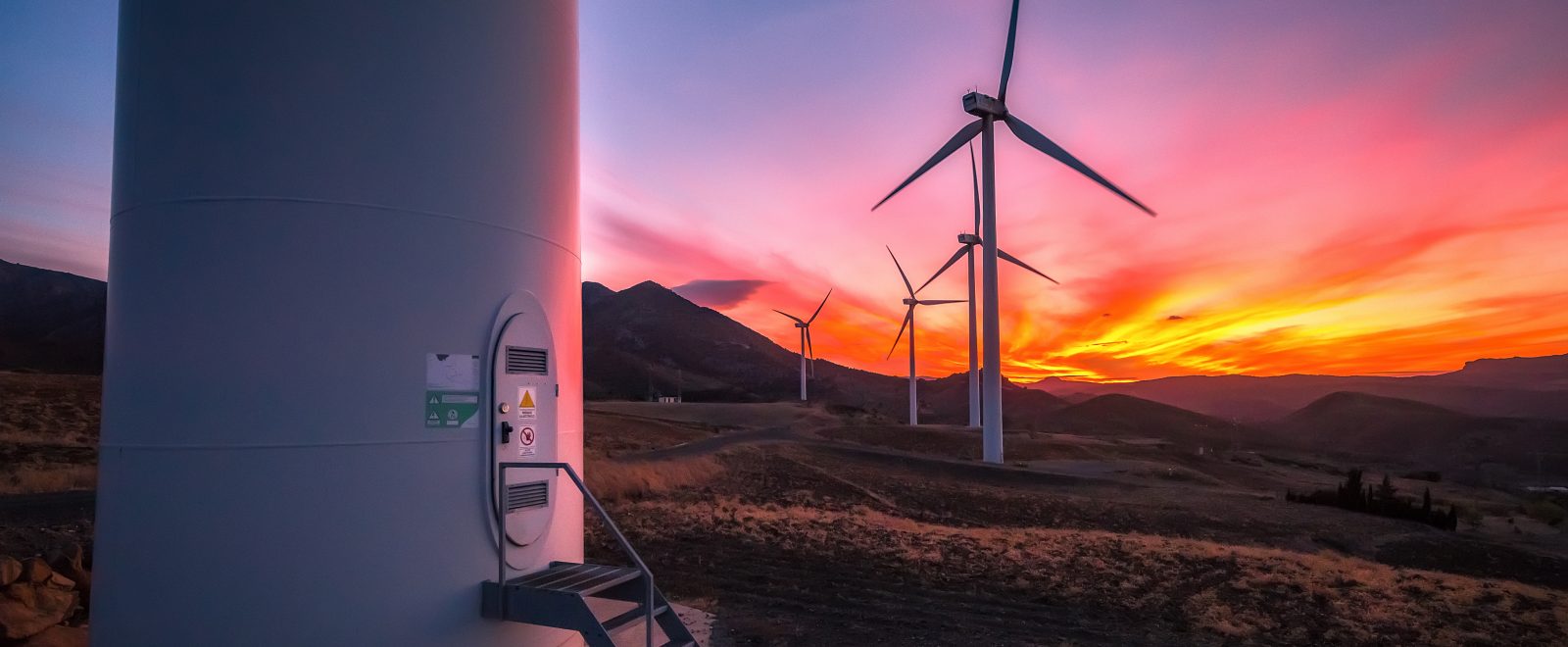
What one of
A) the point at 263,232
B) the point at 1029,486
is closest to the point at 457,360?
the point at 263,232

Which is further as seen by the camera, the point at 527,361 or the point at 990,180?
the point at 990,180

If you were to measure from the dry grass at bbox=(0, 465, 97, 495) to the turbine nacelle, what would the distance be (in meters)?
39.3

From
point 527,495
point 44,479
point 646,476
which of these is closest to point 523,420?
point 527,495

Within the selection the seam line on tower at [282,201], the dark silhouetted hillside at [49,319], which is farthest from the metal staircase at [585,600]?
the dark silhouetted hillside at [49,319]

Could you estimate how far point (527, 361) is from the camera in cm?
687

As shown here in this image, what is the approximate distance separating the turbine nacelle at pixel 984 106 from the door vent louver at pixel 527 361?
41.3 meters

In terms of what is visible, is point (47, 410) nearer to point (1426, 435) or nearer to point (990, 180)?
point (990, 180)

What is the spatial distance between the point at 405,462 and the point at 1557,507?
4614 centimetres

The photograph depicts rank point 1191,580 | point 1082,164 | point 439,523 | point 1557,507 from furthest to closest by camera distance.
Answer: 1. point 1082,164
2. point 1557,507
3. point 1191,580
4. point 439,523

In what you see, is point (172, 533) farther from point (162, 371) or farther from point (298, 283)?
point (298, 283)

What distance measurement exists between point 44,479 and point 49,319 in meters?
183

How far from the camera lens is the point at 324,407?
5766mm

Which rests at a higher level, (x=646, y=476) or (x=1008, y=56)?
(x=1008, y=56)

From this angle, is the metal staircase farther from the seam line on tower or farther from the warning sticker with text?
the seam line on tower
